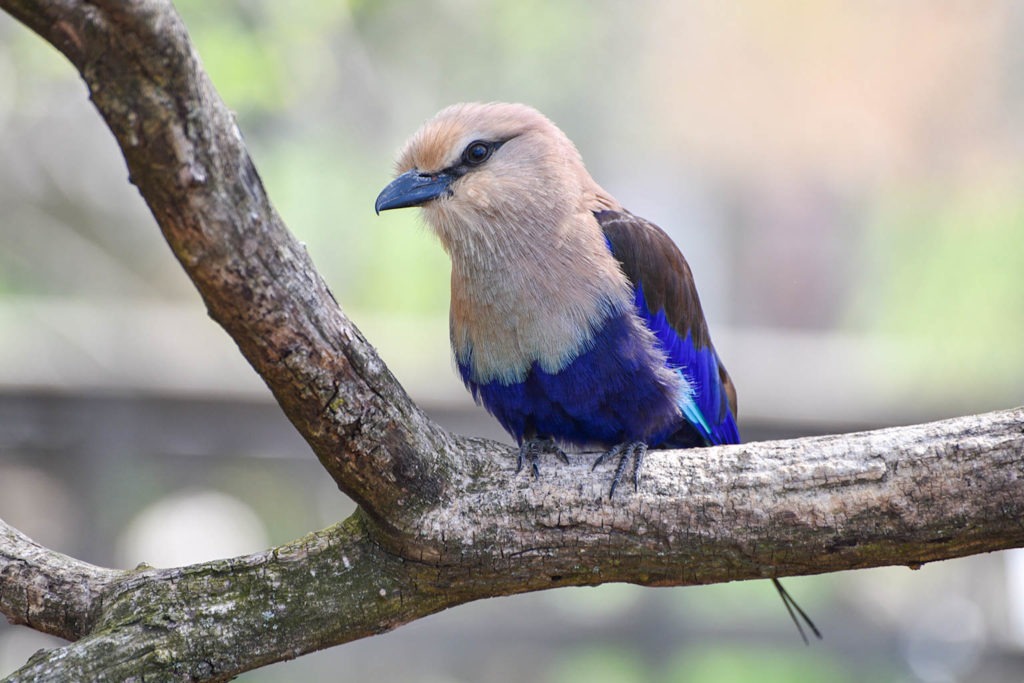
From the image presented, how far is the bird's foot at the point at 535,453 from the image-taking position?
2.61 metres

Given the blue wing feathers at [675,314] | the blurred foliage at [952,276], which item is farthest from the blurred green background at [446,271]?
the blue wing feathers at [675,314]

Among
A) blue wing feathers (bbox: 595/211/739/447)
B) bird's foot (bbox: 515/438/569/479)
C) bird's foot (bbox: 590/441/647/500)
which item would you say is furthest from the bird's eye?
bird's foot (bbox: 590/441/647/500)

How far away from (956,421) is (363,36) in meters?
5.82

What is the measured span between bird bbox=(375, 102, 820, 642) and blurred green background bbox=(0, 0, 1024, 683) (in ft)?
10.2

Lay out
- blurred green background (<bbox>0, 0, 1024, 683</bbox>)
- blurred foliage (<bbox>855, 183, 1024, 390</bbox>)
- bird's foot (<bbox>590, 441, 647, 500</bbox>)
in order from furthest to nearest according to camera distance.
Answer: blurred foliage (<bbox>855, 183, 1024, 390</bbox>), blurred green background (<bbox>0, 0, 1024, 683</bbox>), bird's foot (<bbox>590, 441, 647, 500</bbox>)

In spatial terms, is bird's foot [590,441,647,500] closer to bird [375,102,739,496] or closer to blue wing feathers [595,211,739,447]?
bird [375,102,739,496]

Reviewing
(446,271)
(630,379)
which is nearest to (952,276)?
(446,271)

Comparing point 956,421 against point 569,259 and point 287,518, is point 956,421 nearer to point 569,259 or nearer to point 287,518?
point 569,259

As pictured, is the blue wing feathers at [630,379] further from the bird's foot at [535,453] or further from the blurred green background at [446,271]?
the blurred green background at [446,271]

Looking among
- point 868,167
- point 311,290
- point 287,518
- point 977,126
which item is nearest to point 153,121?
point 311,290

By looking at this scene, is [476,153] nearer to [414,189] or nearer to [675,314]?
[414,189]

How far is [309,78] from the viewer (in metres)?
7.11

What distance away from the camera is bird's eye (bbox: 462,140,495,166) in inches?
123

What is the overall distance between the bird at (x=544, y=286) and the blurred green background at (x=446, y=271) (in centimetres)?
312
